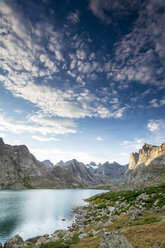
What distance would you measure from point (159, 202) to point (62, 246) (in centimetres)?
2995

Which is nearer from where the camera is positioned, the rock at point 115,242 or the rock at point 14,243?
the rock at point 115,242

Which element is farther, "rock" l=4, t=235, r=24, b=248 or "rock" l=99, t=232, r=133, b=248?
"rock" l=4, t=235, r=24, b=248

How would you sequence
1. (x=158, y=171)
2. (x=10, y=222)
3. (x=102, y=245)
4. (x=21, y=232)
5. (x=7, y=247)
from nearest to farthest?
(x=102, y=245) → (x=7, y=247) → (x=21, y=232) → (x=10, y=222) → (x=158, y=171)

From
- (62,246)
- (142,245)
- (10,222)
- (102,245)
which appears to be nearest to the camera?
(102,245)

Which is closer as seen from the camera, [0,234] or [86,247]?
[86,247]

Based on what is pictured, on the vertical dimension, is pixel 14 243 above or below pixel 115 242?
below

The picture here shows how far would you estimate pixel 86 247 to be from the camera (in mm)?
15414

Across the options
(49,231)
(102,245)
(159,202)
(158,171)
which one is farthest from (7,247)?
(158,171)

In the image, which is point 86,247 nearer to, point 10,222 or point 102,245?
point 102,245

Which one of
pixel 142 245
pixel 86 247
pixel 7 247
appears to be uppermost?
pixel 142 245

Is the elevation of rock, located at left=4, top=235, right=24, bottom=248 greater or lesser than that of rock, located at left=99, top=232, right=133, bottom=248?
lesser

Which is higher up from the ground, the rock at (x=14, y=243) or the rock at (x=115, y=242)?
the rock at (x=115, y=242)

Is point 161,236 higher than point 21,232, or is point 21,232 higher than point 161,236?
point 161,236

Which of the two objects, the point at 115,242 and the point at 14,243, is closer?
the point at 115,242
